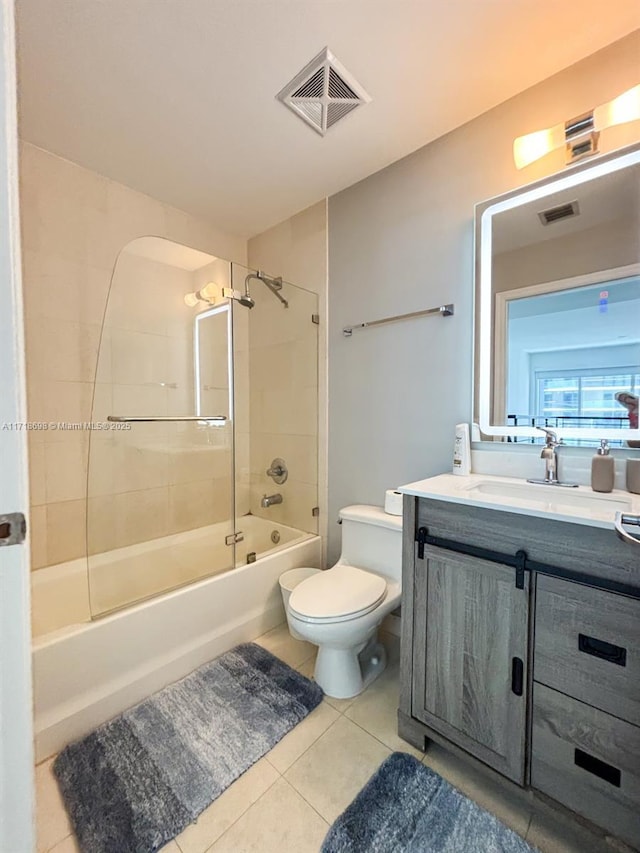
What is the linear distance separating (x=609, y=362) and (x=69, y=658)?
2.18 metres

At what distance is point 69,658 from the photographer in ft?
4.16

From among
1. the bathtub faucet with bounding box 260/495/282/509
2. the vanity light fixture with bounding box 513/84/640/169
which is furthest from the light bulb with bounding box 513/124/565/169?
the bathtub faucet with bounding box 260/495/282/509

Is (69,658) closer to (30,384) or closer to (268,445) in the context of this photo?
(30,384)

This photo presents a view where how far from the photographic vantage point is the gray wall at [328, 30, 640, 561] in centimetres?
135

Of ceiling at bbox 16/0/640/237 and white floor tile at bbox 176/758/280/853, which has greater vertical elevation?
ceiling at bbox 16/0/640/237

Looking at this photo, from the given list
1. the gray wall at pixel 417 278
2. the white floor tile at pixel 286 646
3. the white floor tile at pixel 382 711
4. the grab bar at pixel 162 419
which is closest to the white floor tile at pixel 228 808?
the white floor tile at pixel 382 711

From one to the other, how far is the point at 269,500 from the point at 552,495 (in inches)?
62.9

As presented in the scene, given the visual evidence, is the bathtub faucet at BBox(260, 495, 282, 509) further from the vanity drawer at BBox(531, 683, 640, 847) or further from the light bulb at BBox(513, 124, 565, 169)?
the light bulb at BBox(513, 124, 565, 169)

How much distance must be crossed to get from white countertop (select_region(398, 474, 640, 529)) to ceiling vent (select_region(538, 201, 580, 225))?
3.28 feet

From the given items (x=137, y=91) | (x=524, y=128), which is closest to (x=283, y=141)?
(x=137, y=91)

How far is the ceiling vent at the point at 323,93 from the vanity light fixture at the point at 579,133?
64cm

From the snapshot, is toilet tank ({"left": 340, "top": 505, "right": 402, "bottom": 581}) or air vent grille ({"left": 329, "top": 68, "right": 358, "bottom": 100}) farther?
toilet tank ({"left": 340, "top": 505, "right": 402, "bottom": 581})

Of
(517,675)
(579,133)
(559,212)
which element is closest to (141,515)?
(517,675)

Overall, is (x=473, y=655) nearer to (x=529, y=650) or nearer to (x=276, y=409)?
(x=529, y=650)
